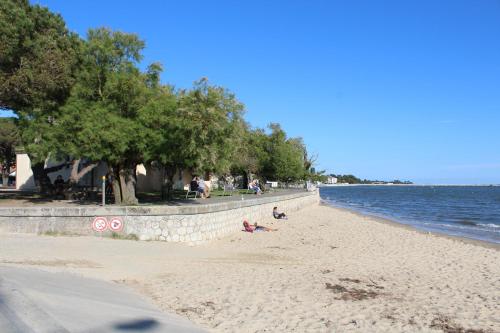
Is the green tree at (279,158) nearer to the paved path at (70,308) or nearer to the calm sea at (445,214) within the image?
the calm sea at (445,214)

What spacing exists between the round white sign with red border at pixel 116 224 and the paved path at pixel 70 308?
18.2ft

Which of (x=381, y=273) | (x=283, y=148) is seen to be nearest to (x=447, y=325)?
(x=381, y=273)

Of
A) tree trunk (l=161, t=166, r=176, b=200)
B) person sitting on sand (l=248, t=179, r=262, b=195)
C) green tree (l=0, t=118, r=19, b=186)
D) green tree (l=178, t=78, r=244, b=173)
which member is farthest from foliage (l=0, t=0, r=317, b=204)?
green tree (l=0, t=118, r=19, b=186)

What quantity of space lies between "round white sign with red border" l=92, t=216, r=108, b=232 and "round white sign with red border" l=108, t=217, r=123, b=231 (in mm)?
152

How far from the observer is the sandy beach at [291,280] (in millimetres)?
7973

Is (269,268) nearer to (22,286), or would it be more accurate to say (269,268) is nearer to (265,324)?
(265,324)

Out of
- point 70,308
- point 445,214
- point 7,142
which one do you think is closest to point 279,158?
point 445,214

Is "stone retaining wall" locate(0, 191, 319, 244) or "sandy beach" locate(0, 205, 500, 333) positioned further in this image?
"stone retaining wall" locate(0, 191, 319, 244)

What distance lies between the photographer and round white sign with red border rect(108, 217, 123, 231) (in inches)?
563

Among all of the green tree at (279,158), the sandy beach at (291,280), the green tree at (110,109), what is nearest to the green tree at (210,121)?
the green tree at (110,109)

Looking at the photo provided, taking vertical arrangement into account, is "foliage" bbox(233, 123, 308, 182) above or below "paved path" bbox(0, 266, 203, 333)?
above

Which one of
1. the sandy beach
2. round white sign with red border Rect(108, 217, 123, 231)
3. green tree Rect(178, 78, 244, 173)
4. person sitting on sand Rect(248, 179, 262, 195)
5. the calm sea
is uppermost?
Result: green tree Rect(178, 78, 244, 173)

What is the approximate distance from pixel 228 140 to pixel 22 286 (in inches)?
493

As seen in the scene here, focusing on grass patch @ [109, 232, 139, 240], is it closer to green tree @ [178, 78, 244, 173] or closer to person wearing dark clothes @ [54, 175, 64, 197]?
green tree @ [178, 78, 244, 173]
